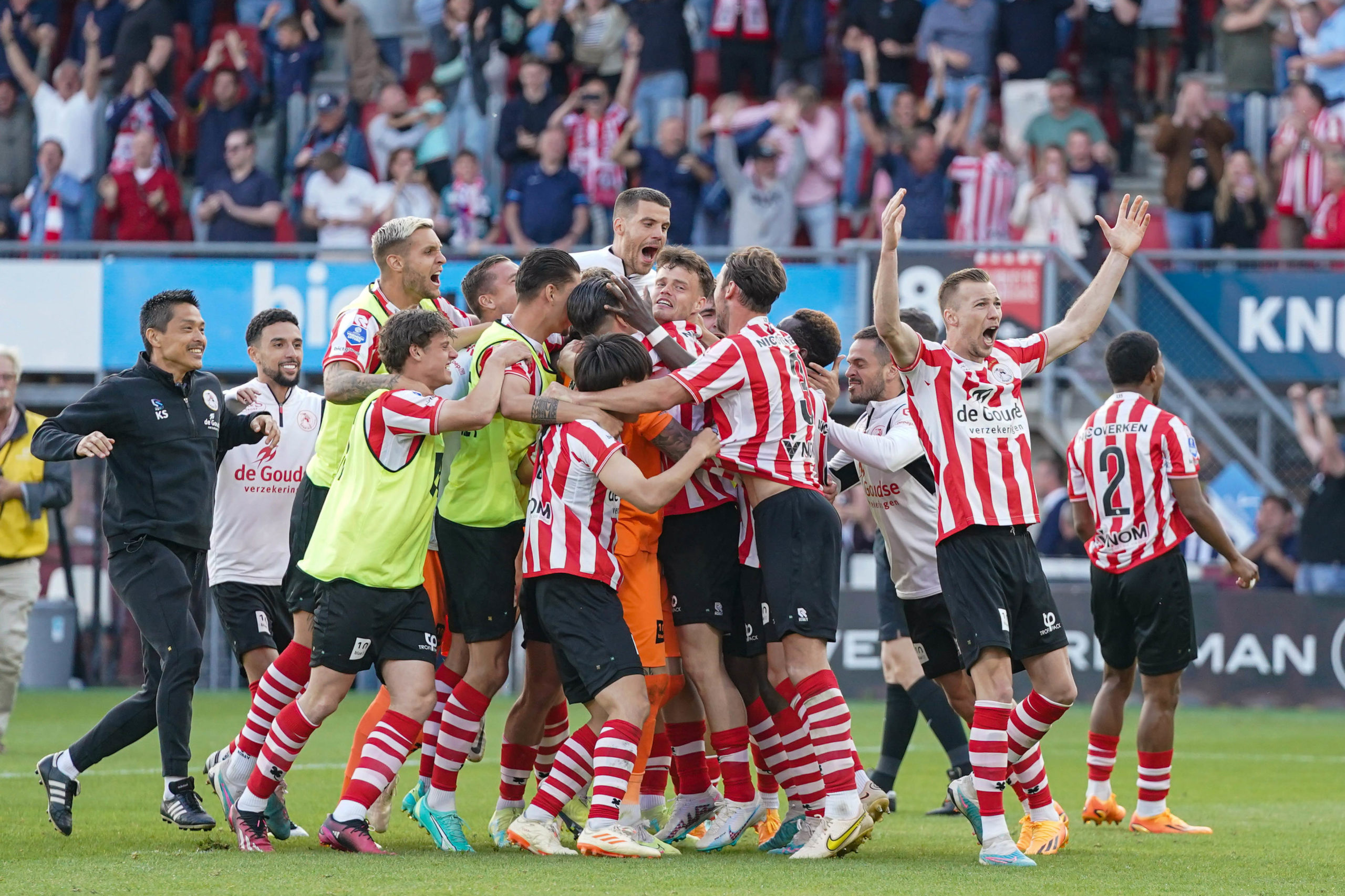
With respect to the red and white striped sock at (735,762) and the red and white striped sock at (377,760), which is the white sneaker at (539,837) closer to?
the red and white striped sock at (377,760)

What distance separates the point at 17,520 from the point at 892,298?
6.55 meters

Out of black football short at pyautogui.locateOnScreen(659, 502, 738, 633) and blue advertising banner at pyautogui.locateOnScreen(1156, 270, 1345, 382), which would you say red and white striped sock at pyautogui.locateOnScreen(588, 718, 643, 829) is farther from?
blue advertising banner at pyautogui.locateOnScreen(1156, 270, 1345, 382)

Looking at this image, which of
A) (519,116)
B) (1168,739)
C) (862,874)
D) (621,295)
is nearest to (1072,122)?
(519,116)

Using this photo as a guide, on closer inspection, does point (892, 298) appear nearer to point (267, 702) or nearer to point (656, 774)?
point (656, 774)

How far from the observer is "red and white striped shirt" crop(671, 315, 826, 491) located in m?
6.91

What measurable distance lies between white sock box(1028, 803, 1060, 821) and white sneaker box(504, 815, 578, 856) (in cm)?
196

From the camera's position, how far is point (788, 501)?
6949 mm

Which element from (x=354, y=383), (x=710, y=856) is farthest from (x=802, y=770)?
(x=354, y=383)

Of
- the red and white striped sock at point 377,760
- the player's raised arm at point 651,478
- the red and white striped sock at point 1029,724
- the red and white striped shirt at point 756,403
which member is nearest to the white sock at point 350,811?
the red and white striped sock at point 377,760

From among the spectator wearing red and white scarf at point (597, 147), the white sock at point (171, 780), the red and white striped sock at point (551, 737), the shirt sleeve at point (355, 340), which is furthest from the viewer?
the spectator wearing red and white scarf at point (597, 147)

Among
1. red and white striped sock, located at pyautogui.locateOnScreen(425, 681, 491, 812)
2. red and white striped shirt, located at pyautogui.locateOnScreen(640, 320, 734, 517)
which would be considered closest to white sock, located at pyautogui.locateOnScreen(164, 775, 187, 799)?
red and white striped sock, located at pyautogui.locateOnScreen(425, 681, 491, 812)

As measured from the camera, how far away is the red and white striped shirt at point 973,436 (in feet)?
22.8

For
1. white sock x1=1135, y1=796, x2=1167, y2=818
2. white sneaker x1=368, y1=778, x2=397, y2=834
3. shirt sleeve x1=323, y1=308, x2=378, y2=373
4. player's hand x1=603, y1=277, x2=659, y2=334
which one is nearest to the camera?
player's hand x1=603, y1=277, x2=659, y2=334

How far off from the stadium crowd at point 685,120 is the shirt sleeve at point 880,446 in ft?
30.2
